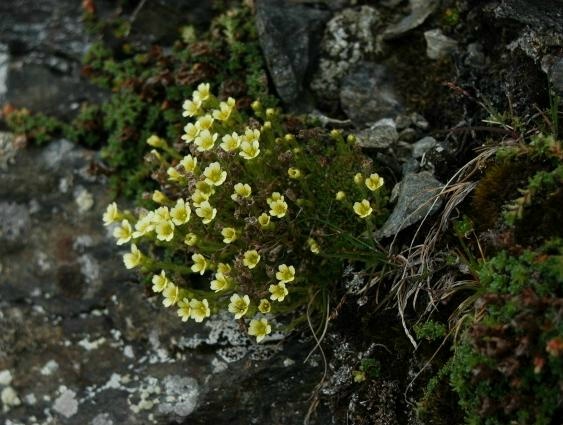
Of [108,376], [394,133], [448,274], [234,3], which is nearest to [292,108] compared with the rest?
[394,133]

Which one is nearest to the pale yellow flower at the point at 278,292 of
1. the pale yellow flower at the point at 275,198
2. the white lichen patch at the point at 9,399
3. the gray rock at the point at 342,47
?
the pale yellow flower at the point at 275,198

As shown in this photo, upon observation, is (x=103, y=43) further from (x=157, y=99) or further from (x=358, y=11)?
(x=358, y=11)

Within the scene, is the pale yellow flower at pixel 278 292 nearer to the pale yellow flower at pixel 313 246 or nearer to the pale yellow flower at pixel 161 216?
the pale yellow flower at pixel 313 246

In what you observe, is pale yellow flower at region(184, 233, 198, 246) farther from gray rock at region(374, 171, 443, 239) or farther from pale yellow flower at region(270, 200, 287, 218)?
gray rock at region(374, 171, 443, 239)

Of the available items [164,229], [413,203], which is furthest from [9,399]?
[413,203]

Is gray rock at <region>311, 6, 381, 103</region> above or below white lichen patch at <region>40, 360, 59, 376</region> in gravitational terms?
above

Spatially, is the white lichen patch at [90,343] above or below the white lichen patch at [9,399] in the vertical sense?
above

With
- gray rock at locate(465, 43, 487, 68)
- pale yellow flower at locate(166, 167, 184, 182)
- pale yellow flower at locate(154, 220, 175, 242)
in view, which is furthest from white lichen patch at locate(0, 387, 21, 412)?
gray rock at locate(465, 43, 487, 68)
